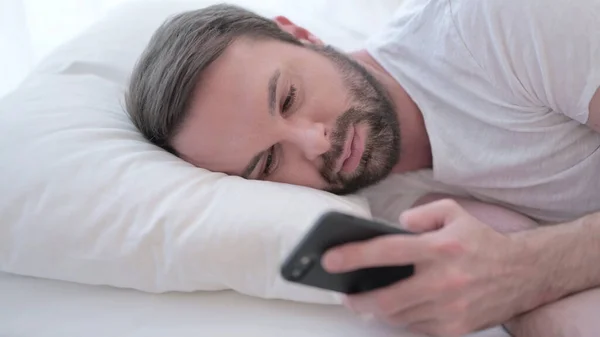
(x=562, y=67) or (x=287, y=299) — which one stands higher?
(x=562, y=67)

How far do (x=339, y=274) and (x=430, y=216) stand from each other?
0.13 meters

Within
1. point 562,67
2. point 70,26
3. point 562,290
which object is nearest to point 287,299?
point 562,290

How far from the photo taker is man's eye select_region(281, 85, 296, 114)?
1.00 metres

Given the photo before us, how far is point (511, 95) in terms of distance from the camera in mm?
976

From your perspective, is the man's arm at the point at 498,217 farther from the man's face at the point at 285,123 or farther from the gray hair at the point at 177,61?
the gray hair at the point at 177,61

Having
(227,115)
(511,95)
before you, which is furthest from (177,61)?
(511,95)

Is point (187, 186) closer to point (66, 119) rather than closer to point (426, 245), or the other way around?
point (66, 119)

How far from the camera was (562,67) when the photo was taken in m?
0.91

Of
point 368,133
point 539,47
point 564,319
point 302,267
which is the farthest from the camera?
point 368,133

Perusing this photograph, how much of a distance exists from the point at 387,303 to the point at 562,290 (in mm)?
252

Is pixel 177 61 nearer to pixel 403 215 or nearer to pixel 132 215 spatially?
pixel 132 215

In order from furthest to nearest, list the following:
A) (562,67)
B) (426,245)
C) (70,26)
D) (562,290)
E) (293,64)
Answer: (70,26) → (293,64) → (562,67) → (562,290) → (426,245)

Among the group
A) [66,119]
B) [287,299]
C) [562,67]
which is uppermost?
[562,67]

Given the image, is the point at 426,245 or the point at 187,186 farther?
the point at 187,186
